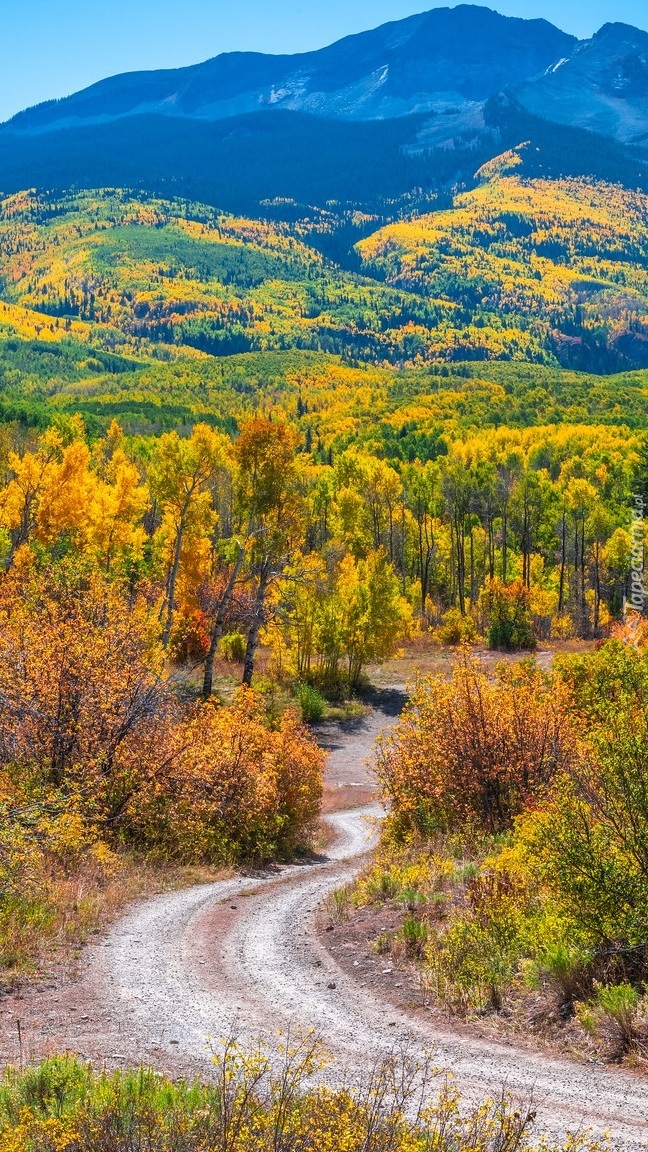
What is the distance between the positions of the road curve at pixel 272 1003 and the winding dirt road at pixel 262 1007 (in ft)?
0.06

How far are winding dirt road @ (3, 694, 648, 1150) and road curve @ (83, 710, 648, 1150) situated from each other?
0.06 feet

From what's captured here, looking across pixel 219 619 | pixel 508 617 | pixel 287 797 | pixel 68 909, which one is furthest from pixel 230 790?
pixel 508 617

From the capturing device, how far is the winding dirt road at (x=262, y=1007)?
8516 mm

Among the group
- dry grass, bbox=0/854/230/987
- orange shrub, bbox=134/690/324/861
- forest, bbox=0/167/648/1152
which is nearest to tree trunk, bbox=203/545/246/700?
forest, bbox=0/167/648/1152

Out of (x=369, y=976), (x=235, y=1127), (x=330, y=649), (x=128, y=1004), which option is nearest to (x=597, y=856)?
(x=369, y=976)

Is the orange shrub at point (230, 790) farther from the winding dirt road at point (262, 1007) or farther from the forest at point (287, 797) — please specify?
the winding dirt road at point (262, 1007)

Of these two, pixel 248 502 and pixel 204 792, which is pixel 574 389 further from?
pixel 204 792

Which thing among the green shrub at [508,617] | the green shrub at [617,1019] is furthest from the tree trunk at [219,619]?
the green shrub at [508,617]

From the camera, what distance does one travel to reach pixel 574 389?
550 ft

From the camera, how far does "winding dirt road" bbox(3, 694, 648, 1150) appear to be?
8516 millimetres

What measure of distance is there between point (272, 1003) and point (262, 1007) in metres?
0.19

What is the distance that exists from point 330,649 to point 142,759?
27577mm

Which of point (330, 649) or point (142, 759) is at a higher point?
point (142, 759)

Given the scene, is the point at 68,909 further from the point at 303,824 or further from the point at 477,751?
the point at 303,824
